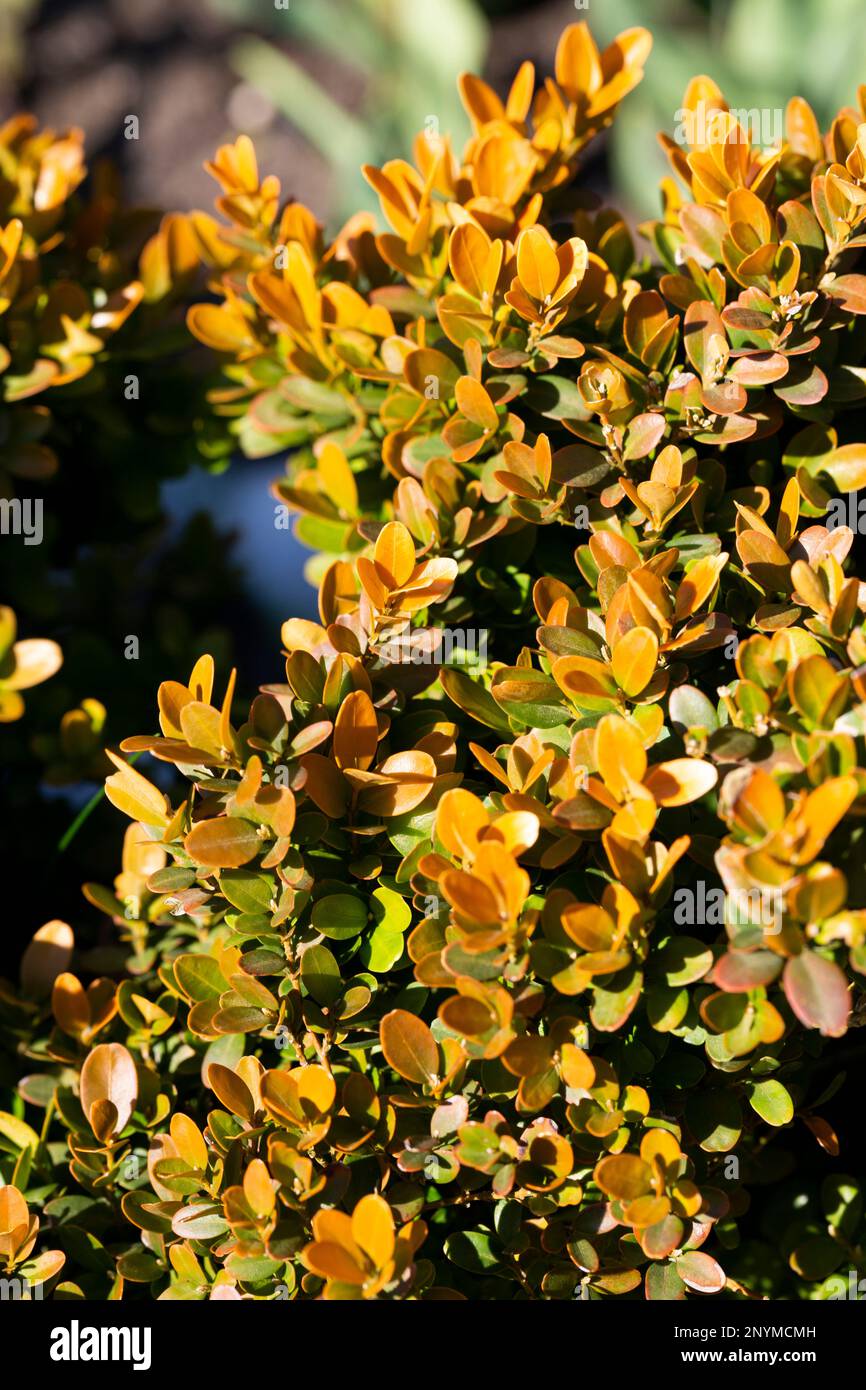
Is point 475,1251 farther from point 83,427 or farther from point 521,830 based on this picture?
point 83,427

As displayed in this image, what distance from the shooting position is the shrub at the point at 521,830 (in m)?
1.06

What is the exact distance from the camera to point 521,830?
3.47ft

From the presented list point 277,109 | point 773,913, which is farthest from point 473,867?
point 277,109

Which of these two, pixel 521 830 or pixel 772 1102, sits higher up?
pixel 521 830

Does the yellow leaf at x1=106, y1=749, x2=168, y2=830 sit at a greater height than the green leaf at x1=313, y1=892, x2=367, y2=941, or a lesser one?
greater

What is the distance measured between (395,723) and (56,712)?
819mm

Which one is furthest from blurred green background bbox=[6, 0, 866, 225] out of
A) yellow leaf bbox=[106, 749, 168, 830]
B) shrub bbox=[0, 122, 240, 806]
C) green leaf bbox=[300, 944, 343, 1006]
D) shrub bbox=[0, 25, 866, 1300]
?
green leaf bbox=[300, 944, 343, 1006]

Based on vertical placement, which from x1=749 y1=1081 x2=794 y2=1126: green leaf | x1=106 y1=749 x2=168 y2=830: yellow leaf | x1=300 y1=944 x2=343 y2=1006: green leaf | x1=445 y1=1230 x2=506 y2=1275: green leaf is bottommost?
x1=445 y1=1230 x2=506 y2=1275: green leaf

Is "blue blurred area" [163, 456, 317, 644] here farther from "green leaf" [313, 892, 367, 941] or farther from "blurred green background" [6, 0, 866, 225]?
"green leaf" [313, 892, 367, 941]

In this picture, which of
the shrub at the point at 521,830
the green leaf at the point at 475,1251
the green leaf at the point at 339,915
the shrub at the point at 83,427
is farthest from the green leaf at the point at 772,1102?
the shrub at the point at 83,427

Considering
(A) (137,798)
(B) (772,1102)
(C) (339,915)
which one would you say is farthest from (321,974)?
(B) (772,1102)

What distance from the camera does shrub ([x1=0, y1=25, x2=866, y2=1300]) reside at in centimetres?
106

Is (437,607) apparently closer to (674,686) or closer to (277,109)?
(674,686)

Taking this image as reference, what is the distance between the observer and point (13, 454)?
5.72ft
